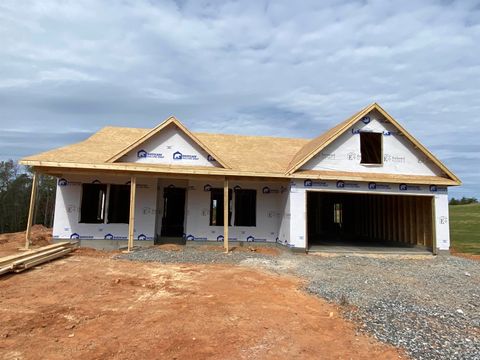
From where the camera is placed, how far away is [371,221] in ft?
67.1

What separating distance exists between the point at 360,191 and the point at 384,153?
2.19 meters

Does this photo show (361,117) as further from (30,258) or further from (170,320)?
(30,258)

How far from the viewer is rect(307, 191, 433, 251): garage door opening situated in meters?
15.9

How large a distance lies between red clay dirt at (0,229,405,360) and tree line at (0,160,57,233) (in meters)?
36.3

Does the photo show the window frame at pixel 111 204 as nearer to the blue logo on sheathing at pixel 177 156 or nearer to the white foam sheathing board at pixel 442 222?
the blue logo on sheathing at pixel 177 156

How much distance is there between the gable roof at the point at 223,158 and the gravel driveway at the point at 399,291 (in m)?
3.30

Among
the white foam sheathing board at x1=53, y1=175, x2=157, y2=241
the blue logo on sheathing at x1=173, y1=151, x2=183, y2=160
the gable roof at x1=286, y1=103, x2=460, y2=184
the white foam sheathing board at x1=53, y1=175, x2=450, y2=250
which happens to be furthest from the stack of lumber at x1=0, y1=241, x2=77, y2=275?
the gable roof at x1=286, y1=103, x2=460, y2=184

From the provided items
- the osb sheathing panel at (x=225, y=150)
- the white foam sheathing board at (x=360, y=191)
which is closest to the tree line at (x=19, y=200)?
the osb sheathing panel at (x=225, y=150)

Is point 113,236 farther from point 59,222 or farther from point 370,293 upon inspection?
point 370,293

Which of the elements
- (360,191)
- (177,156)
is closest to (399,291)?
(360,191)

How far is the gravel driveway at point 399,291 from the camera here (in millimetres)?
5266

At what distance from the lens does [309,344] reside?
195 inches

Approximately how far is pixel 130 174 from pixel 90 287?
20.4 feet

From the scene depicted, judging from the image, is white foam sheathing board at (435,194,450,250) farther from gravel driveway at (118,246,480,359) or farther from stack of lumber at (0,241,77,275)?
stack of lumber at (0,241,77,275)
